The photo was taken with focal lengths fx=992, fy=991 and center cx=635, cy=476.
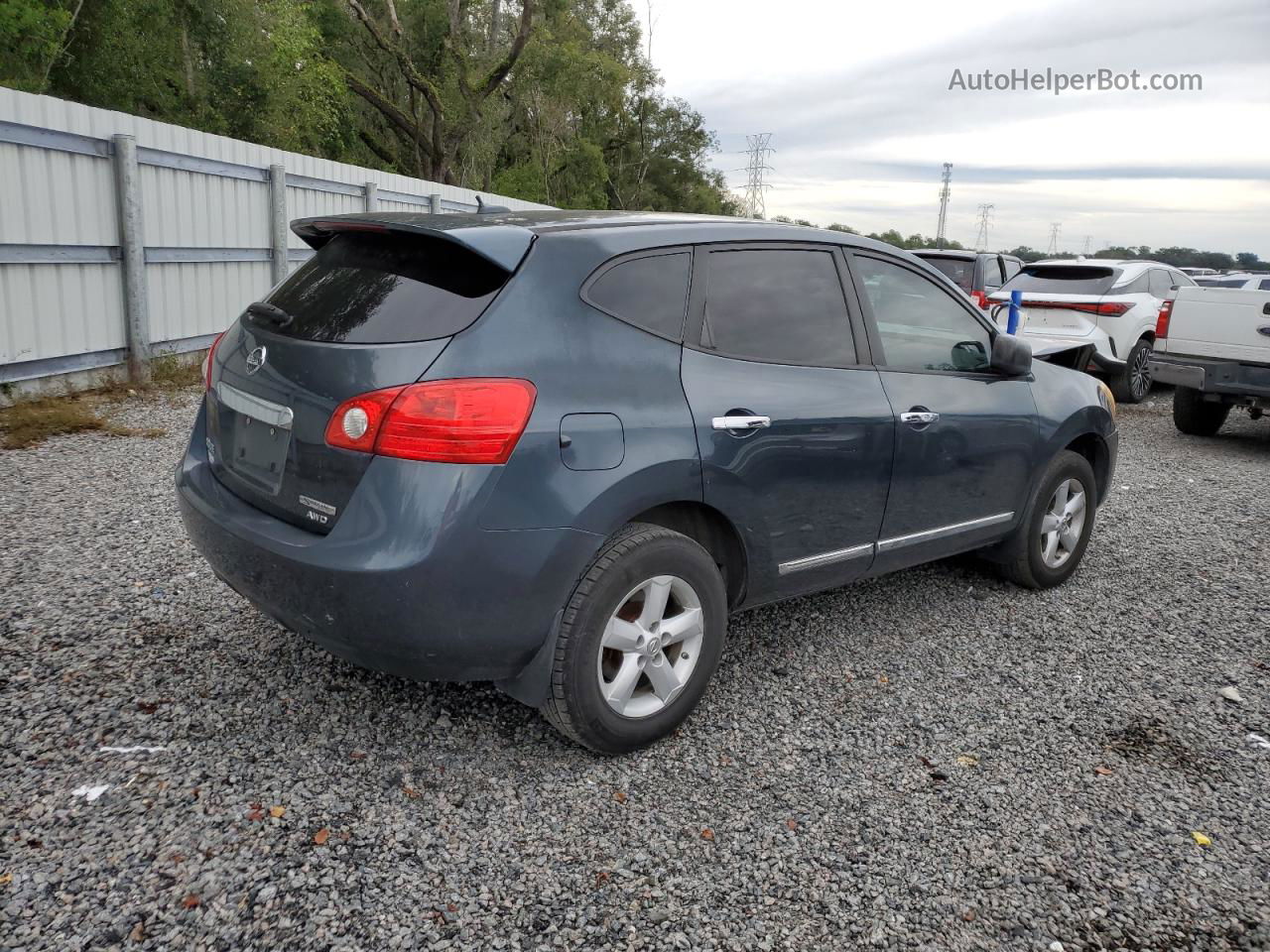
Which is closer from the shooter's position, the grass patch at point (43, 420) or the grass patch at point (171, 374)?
the grass patch at point (43, 420)

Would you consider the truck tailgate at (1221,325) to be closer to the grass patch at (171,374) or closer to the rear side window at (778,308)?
the rear side window at (778,308)

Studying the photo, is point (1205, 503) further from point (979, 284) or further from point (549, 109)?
point (549, 109)

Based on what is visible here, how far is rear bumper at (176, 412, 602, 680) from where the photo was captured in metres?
2.63

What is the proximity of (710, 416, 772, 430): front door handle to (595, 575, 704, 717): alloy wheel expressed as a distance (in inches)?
19.8

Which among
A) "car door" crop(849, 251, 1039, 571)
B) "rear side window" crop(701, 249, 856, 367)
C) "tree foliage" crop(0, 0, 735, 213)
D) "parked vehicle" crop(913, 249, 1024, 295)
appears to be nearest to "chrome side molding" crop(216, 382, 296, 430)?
"rear side window" crop(701, 249, 856, 367)

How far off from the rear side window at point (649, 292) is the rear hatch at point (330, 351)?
0.96 feet

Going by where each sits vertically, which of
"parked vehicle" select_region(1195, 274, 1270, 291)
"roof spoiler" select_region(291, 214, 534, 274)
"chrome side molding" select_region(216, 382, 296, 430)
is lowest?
"chrome side molding" select_region(216, 382, 296, 430)

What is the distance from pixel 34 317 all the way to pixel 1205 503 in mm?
8669

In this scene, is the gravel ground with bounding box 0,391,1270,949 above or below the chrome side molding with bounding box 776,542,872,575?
below

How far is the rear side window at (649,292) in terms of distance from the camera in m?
3.04

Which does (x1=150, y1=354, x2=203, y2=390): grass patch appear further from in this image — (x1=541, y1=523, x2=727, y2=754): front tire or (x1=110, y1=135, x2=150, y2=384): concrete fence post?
(x1=541, y1=523, x2=727, y2=754): front tire

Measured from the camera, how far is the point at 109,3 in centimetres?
2184

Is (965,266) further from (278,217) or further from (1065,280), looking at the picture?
(278,217)

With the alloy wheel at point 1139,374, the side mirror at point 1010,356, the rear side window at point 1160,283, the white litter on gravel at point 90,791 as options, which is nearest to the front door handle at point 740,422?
the side mirror at point 1010,356
